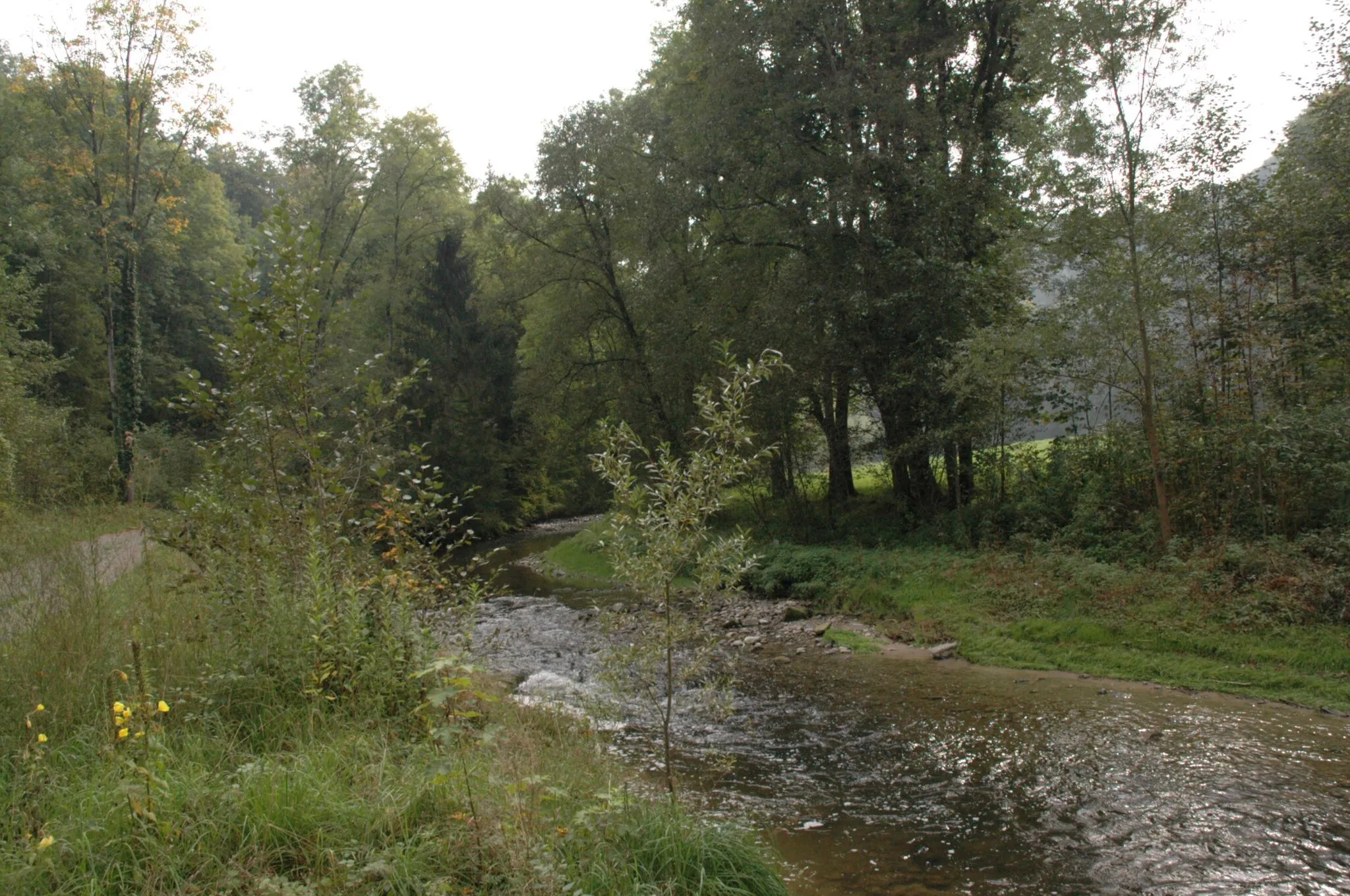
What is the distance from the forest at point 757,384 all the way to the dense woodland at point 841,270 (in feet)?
0.29

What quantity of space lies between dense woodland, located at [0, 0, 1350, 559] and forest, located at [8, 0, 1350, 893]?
0.09m

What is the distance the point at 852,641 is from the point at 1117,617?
11.8 ft

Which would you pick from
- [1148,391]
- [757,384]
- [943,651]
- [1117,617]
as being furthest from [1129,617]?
[757,384]

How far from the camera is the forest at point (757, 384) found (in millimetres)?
4781

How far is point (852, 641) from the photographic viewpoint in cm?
1176

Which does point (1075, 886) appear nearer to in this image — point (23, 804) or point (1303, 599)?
point (23, 804)

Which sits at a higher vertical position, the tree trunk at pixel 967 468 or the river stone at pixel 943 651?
the tree trunk at pixel 967 468

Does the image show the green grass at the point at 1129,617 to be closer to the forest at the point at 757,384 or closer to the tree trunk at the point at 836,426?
the forest at the point at 757,384

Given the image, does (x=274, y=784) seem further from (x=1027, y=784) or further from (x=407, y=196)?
(x=407, y=196)

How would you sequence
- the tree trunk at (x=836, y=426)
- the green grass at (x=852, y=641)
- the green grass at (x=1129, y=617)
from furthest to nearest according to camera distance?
the tree trunk at (x=836, y=426) < the green grass at (x=852, y=641) < the green grass at (x=1129, y=617)

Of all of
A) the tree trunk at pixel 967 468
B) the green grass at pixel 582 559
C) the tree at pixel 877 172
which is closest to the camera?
the tree at pixel 877 172

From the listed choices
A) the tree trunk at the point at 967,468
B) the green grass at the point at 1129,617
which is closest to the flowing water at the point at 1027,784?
the green grass at the point at 1129,617

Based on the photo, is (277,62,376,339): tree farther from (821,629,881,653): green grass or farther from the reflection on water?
the reflection on water

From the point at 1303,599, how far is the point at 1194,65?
762 cm
